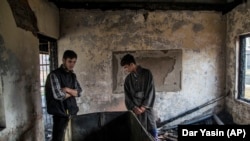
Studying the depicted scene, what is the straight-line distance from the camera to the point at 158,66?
4.54 meters

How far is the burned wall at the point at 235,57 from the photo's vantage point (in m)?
3.89

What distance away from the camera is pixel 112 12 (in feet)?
14.6

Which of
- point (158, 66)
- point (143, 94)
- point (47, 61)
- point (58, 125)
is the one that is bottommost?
point (58, 125)

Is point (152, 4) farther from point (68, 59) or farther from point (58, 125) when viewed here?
point (58, 125)

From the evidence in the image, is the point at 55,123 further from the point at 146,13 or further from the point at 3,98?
the point at 146,13

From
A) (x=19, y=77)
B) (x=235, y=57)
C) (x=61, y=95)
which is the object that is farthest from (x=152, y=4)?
(x=19, y=77)

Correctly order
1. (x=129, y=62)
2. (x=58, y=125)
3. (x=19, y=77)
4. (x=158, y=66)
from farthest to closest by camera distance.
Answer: (x=158, y=66)
(x=129, y=62)
(x=58, y=125)
(x=19, y=77)

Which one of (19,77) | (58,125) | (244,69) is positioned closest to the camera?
(19,77)

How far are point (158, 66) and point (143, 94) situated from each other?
63.6 inches

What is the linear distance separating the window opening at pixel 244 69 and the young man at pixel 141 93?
217 cm

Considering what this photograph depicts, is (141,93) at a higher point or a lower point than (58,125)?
higher

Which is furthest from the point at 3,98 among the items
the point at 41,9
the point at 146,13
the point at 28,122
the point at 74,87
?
the point at 146,13

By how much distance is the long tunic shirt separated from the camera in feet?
9.87

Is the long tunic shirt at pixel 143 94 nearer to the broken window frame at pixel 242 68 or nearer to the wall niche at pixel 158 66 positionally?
the wall niche at pixel 158 66
